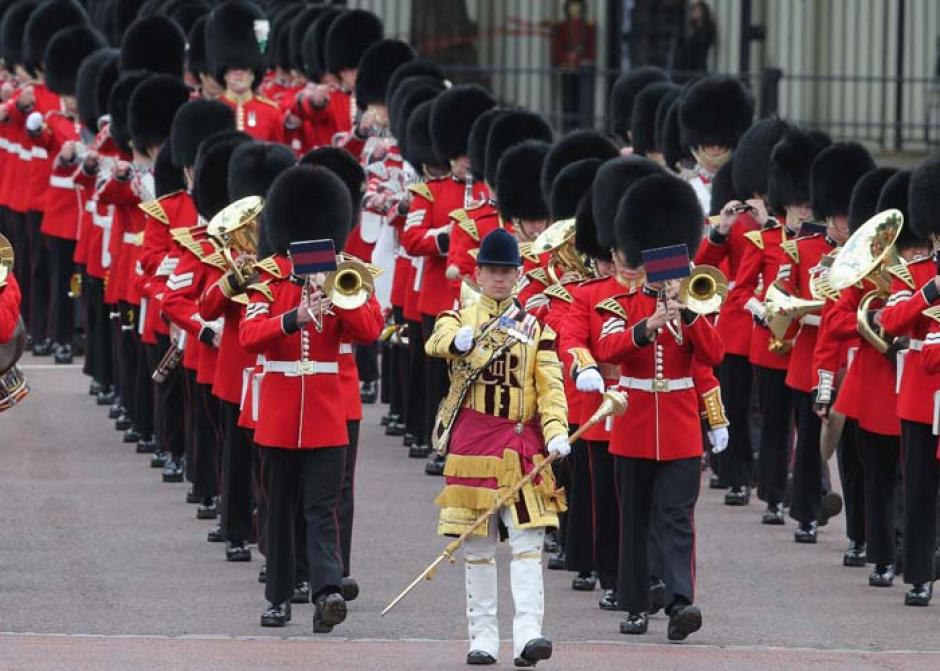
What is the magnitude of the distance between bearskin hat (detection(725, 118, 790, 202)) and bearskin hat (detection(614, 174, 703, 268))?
94.3 inches

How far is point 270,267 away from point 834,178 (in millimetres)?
2729

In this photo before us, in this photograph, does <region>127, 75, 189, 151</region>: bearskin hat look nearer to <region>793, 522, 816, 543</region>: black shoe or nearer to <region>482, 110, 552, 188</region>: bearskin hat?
<region>482, 110, 552, 188</region>: bearskin hat

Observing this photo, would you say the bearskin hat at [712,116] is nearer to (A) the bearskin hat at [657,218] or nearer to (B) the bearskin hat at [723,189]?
(B) the bearskin hat at [723,189]

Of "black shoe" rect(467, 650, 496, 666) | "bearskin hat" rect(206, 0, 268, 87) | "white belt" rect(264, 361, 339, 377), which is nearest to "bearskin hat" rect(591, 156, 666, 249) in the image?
"white belt" rect(264, 361, 339, 377)

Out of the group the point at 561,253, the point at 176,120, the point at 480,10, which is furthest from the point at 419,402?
the point at 480,10

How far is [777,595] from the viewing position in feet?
33.3

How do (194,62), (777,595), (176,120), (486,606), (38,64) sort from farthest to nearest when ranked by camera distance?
1. (38,64)
2. (194,62)
3. (176,120)
4. (777,595)
5. (486,606)

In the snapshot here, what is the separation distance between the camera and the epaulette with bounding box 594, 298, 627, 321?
9.38 metres

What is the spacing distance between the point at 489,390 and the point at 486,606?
2.17 feet

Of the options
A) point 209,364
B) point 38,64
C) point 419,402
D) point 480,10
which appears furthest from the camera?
point 480,10

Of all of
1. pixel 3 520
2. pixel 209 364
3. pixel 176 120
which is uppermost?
pixel 176 120

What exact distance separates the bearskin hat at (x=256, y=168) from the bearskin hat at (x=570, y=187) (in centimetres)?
105

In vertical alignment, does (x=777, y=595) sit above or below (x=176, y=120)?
below

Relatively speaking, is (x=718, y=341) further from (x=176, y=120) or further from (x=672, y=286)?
(x=176, y=120)
